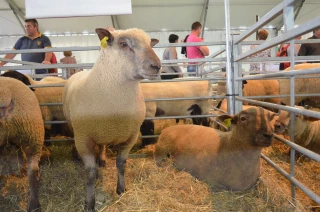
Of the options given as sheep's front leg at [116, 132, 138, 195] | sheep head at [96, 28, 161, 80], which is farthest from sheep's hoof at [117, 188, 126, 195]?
sheep head at [96, 28, 161, 80]

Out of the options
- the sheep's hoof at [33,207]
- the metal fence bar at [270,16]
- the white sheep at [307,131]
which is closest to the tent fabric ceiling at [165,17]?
the white sheep at [307,131]

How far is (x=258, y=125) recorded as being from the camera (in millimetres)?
2881

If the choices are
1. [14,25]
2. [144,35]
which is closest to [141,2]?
[14,25]

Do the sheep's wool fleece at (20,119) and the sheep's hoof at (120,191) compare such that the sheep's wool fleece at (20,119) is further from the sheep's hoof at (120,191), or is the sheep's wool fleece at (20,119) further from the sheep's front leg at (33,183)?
the sheep's hoof at (120,191)

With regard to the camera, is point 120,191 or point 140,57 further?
point 120,191

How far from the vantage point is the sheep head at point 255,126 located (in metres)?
2.81

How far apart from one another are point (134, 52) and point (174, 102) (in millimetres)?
2964

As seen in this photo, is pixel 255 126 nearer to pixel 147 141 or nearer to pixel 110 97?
pixel 110 97

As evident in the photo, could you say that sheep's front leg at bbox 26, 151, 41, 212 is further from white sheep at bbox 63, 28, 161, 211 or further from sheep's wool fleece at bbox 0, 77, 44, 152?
white sheep at bbox 63, 28, 161, 211

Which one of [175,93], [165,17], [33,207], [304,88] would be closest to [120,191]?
[33,207]

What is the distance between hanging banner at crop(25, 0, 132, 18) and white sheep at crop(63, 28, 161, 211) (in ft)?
2.85

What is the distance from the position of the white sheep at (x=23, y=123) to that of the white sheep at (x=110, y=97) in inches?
14.4

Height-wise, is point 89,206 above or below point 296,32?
below

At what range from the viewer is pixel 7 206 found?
2.84 m
